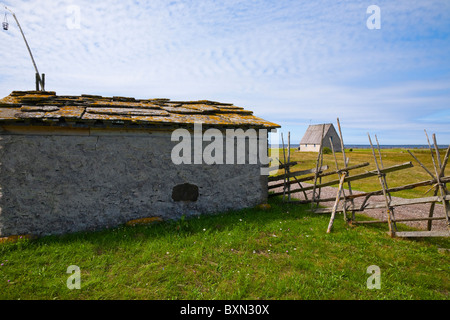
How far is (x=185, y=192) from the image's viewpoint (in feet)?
22.3

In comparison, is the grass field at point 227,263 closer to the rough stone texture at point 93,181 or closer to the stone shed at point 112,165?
the rough stone texture at point 93,181

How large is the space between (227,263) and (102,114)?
Result: 5.02 m

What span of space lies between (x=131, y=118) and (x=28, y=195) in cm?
309

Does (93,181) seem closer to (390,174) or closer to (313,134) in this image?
(390,174)

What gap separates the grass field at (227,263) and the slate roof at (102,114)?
2.83m

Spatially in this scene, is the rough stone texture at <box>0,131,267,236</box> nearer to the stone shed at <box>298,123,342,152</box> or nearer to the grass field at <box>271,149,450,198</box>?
the grass field at <box>271,149,450,198</box>

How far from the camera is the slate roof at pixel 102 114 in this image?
557cm

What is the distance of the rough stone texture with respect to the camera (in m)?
5.52

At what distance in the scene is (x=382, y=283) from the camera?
399 cm

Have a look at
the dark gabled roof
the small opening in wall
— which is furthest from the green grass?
the dark gabled roof

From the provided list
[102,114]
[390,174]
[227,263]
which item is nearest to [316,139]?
[390,174]

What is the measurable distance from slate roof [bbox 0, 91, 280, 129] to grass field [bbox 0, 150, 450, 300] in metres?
2.83

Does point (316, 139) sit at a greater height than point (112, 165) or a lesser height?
greater

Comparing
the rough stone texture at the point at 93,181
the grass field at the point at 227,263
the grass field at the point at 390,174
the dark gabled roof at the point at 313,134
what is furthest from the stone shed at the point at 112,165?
the dark gabled roof at the point at 313,134
